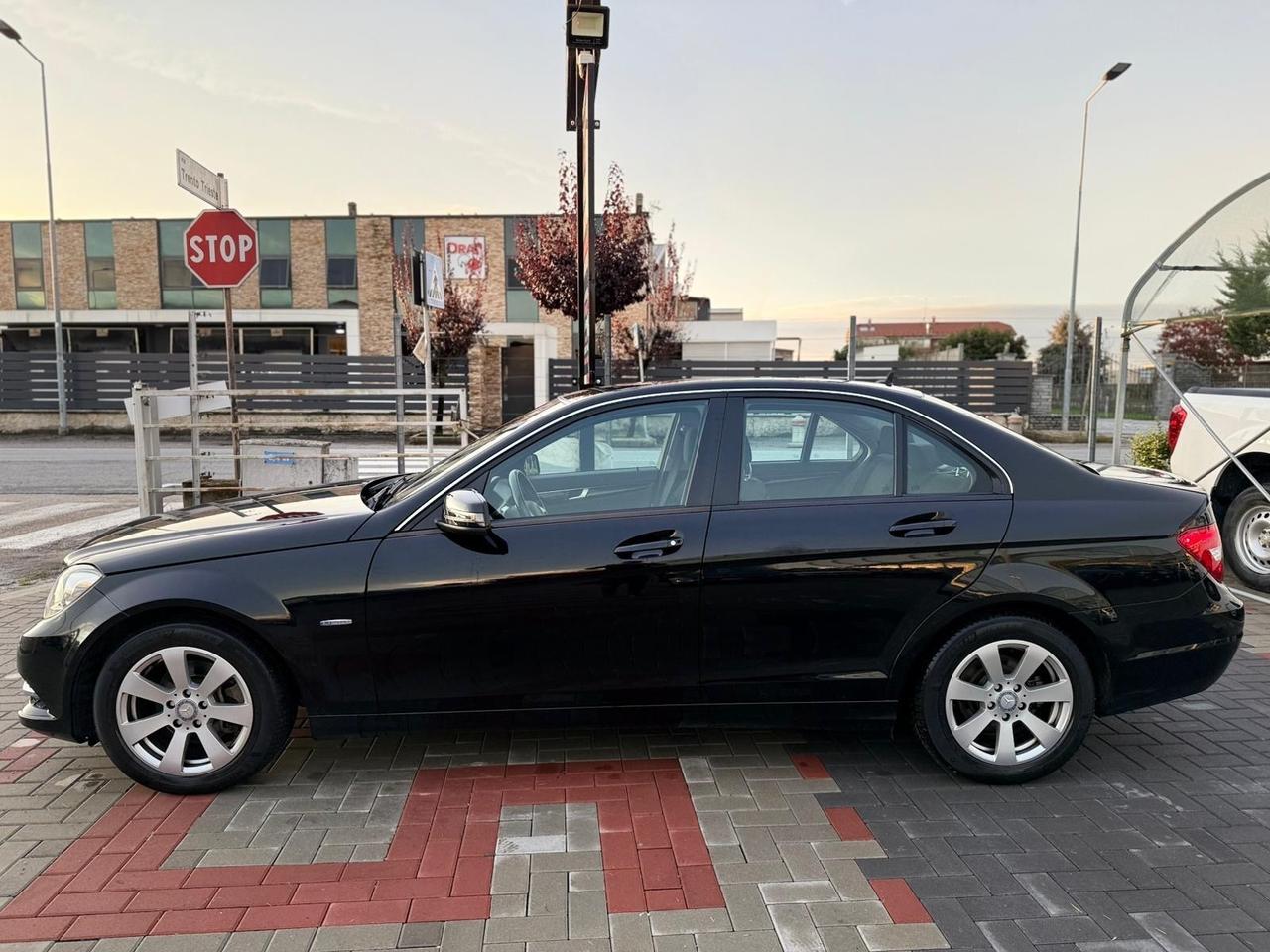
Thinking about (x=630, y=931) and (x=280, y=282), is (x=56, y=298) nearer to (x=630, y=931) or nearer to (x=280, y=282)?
(x=280, y=282)

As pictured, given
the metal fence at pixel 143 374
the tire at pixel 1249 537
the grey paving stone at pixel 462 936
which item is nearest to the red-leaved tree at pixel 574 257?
the metal fence at pixel 143 374

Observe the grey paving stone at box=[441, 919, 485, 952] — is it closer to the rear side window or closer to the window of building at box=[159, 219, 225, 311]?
→ the rear side window

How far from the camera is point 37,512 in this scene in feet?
36.0

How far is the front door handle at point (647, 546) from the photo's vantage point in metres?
3.34

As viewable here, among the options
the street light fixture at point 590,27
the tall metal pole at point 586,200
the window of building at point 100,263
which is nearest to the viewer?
the street light fixture at point 590,27

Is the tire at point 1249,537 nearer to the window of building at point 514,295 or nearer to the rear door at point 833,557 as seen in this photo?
the rear door at point 833,557

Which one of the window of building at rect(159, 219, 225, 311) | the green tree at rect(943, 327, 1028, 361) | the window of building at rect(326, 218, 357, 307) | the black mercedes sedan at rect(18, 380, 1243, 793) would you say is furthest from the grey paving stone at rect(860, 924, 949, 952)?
the green tree at rect(943, 327, 1028, 361)

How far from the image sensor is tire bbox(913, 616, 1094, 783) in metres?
3.45

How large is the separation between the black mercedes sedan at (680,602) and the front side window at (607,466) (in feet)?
0.05

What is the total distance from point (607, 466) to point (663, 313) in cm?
2280

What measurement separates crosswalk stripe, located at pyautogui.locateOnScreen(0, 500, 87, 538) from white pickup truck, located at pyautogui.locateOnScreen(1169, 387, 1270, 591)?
12.1 metres

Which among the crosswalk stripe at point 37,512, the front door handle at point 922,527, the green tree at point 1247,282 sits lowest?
the crosswalk stripe at point 37,512

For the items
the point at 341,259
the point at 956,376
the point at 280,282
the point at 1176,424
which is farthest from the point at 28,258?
the point at 1176,424

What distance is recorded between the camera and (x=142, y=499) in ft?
26.1
